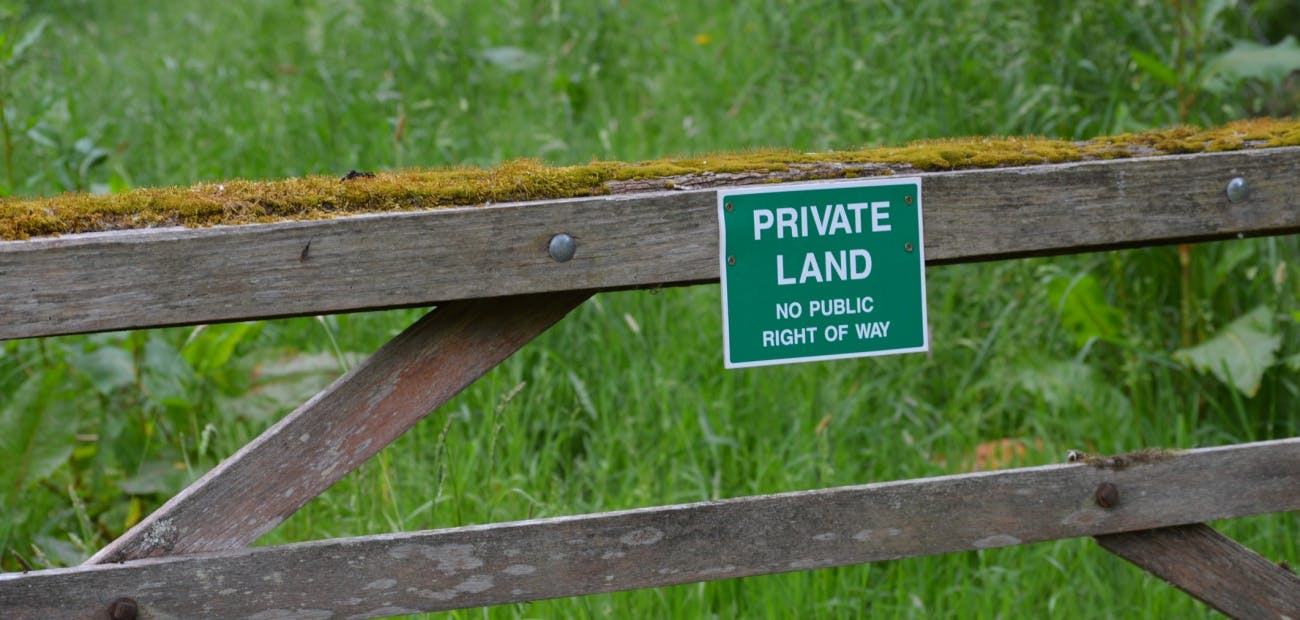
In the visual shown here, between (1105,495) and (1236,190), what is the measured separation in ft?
1.88

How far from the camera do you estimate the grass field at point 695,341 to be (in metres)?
3.53

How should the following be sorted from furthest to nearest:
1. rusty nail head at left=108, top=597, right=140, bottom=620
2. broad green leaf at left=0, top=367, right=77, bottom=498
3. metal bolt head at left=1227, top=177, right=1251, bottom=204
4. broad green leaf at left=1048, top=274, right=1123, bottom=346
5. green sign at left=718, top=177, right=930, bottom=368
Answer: broad green leaf at left=1048, top=274, right=1123, bottom=346
broad green leaf at left=0, top=367, right=77, bottom=498
metal bolt head at left=1227, top=177, right=1251, bottom=204
green sign at left=718, top=177, right=930, bottom=368
rusty nail head at left=108, top=597, right=140, bottom=620

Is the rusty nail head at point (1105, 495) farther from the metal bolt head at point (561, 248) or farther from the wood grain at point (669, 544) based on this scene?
the metal bolt head at point (561, 248)

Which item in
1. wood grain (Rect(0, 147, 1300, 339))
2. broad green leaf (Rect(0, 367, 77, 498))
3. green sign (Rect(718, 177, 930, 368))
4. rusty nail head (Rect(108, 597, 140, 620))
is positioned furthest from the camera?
broad green leaf (Rect(0, 367, 77, 498))

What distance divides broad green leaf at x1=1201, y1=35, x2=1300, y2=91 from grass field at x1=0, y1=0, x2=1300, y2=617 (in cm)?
4

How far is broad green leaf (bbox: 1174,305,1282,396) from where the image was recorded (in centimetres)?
398

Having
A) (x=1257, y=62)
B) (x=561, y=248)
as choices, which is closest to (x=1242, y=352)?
(x=1257, y=62)

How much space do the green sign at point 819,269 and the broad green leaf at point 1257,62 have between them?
2812 millimetres

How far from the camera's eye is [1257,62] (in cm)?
432

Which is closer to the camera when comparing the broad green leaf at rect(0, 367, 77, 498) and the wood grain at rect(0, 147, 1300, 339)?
the wood grain at rect(0, 147, 1300, 339)

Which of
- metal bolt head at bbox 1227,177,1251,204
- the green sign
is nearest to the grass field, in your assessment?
the green sign

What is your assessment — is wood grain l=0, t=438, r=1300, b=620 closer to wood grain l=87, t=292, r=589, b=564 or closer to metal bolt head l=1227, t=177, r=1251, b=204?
wood grain l=87, t=292, r=589, b=564

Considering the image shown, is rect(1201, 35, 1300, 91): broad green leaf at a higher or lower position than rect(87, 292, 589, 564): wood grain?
higher

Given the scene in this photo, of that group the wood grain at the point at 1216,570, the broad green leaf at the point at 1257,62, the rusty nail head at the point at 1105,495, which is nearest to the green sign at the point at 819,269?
the rusty nail head at the point at 1105,495
